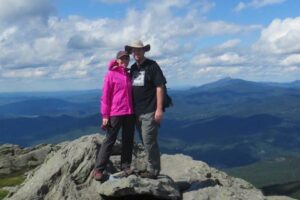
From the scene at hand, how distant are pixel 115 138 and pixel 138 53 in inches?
158

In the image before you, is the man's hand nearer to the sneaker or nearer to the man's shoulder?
the man's shoulder

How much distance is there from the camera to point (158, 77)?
20.5 m

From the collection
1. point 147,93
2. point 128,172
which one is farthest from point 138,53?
point 128,172

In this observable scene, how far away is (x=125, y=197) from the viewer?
820 inches

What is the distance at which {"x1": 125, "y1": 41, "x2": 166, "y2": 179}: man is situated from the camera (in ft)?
67.0

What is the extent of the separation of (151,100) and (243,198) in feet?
21.4

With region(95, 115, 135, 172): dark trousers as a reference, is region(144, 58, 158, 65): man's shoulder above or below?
above

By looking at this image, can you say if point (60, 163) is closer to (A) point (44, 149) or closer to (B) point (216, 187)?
(B) point (216, 187)

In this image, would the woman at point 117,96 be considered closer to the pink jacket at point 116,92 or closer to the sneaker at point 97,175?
the pink jacket at point 116,92

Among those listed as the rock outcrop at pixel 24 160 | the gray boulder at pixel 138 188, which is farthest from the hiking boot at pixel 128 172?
the rock outcrop at pixel 24 160

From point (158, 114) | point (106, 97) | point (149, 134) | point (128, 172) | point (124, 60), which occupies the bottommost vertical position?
point (128, 172)

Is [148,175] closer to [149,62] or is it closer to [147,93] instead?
[147,93]

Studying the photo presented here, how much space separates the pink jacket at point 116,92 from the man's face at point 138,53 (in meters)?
0.77

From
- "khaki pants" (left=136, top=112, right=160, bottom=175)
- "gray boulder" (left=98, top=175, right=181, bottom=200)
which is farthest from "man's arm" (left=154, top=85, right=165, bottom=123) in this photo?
"gray boulder" (left=98, top=175, right=181, bottom=200)
